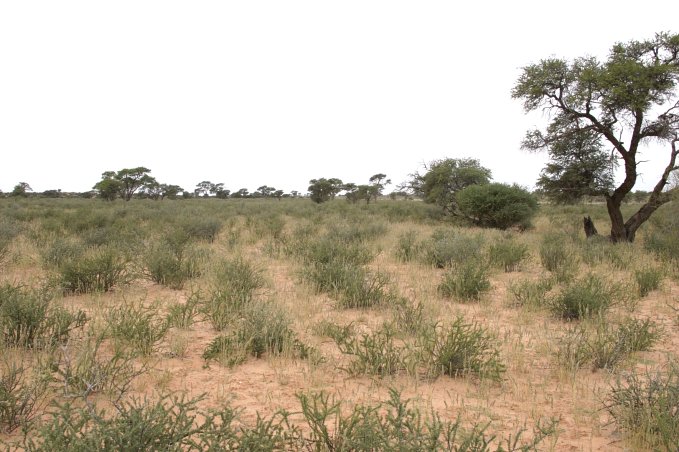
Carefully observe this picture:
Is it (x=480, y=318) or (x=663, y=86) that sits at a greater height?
(x=663, y=86)

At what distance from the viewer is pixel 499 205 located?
65.6ft

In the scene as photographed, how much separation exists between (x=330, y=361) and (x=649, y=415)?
106 inches

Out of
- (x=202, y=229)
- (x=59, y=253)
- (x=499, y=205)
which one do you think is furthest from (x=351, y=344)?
(x=499, y=205)

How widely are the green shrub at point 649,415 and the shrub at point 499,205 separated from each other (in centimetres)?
1756

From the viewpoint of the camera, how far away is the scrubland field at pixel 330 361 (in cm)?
251

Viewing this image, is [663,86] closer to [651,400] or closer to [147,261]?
[651,400]

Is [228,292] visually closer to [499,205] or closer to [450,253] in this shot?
[450,253]

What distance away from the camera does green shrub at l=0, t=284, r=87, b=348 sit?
423cm

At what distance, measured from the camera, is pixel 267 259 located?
9.98 m

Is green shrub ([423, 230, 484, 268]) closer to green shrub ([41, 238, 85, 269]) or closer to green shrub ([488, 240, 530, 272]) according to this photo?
green shrub ([488, 240, 530, 272])

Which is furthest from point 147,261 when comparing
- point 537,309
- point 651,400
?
point 651,400

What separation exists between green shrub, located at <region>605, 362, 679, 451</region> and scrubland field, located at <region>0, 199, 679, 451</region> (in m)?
0.02

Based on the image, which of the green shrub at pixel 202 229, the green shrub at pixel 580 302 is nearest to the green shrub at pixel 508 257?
the green shrub at pixel 580 302

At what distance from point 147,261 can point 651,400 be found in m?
7.46
